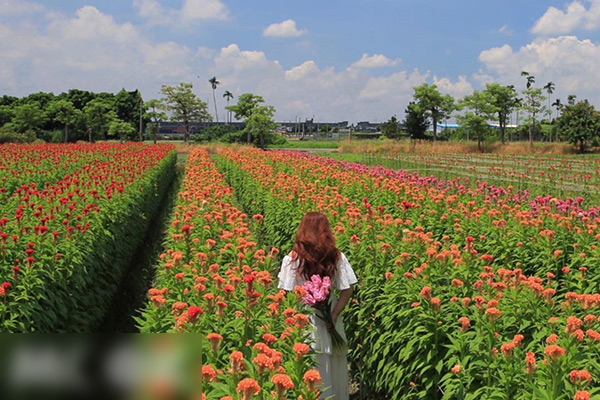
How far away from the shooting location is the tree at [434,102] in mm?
58719

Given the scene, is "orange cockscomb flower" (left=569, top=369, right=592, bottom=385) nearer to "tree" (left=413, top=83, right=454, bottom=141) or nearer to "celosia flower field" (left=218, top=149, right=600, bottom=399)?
"celosia flower field" (left=218, top=149, right=600, bottom=399)

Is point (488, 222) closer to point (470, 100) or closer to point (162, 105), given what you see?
point (470, 100)

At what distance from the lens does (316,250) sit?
411 cm

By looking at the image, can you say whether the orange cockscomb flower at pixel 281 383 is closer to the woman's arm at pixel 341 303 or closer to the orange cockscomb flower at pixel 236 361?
the orange cockscomb flower at pixel 236 361

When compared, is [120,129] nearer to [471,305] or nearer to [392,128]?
[392,128]

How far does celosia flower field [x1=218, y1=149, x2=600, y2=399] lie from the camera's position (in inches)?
109

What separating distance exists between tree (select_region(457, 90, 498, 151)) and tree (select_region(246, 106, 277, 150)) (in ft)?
66.9

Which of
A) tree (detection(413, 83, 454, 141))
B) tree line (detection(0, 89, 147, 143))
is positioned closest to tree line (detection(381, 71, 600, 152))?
tree (detection(413, 83, 454, 141))

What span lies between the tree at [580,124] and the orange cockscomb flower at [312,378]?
52.0 m

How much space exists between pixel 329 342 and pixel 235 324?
1.10 m

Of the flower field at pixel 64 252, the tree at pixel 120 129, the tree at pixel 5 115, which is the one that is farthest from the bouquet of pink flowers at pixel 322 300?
the tree at pixel 5 115

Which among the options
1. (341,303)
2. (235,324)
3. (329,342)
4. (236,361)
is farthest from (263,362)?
(341,303)

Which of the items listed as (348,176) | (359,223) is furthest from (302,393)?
(348,176)

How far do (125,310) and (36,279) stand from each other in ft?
10.3
